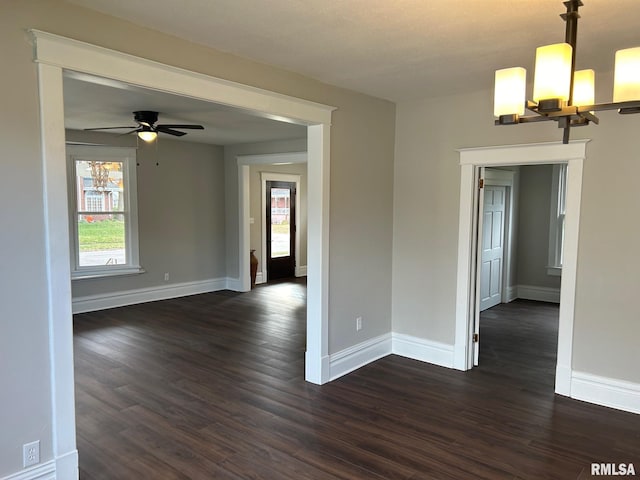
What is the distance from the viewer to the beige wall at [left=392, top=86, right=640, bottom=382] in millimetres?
3443

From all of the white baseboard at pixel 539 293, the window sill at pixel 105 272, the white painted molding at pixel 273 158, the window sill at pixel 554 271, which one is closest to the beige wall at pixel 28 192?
the white painted molding at pixel 273 158

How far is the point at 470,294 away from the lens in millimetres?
4285

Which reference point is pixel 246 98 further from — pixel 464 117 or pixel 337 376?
pixel 337 376

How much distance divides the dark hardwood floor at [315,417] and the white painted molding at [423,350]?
0.12 meters

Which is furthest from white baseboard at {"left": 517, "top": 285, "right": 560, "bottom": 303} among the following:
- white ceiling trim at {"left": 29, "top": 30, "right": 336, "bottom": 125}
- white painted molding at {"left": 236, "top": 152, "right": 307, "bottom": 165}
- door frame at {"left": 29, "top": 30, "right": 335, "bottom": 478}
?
door frame at {"left": 29, "top": 30, "right": 335, "bottom": 478}

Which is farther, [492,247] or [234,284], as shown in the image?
[234,284]

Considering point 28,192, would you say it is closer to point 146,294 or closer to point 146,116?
Result: point 146,116

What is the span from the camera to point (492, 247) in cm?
691

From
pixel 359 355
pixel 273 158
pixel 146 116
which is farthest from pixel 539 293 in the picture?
pixel 146 116

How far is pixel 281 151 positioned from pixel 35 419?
17.8 feet

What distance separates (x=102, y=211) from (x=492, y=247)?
5798 millimetres

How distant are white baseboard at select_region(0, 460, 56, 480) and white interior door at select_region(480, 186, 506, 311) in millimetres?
5600

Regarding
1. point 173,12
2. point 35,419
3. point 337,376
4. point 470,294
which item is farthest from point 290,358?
point 173,12

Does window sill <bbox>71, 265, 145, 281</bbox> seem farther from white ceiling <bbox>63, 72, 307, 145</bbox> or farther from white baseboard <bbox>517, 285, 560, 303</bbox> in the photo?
white baseboard <bbox>517, 285, 560, 303</bbox>
